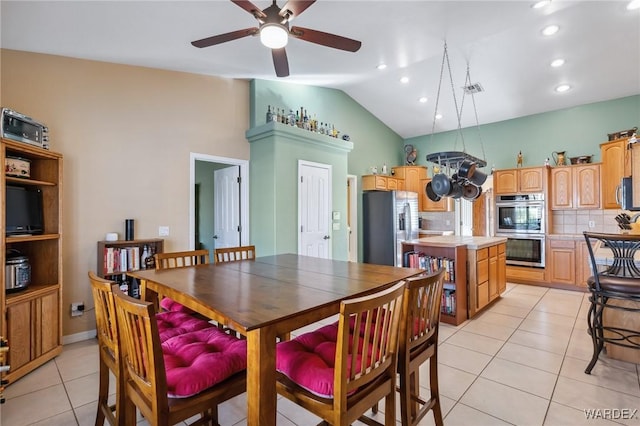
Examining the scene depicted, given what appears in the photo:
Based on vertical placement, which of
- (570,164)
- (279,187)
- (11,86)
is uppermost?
(11,86)

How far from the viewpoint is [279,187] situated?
4207 mm

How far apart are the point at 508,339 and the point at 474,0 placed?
340 cm

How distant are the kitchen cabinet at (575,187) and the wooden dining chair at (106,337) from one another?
6347 mm

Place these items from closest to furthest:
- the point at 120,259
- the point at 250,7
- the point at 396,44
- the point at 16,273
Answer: the point at 250,7
the point at 16,273
the point at 120,259
the point at 396,44

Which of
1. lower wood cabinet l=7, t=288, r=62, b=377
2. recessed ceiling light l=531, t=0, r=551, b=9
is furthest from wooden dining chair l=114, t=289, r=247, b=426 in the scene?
recessed ceiling light l=531, t=0, r=551, b=9

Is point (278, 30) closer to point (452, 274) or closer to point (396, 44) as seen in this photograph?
point (396, 44)

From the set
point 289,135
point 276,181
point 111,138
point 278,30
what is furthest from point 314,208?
point 278,30

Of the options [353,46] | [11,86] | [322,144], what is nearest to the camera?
[353,46]

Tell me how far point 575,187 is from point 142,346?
6.37m

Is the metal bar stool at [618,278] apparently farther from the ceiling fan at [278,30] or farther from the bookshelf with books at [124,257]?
the bookshelf with books at [124,257]

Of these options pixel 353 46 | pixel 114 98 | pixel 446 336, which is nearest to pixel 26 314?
pixel 114 98

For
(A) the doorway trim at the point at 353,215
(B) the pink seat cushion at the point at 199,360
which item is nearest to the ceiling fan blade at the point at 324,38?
(B) the pink seat cushion at the point at 199,360

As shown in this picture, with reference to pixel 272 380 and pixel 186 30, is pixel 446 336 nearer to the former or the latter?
pixel 272 380

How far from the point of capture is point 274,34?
2053 millimetres
